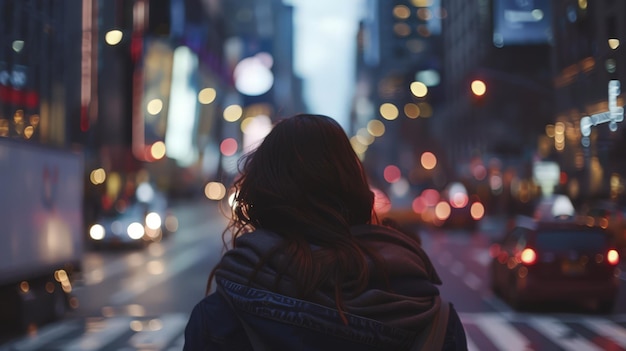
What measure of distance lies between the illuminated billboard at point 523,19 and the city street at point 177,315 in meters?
4.90

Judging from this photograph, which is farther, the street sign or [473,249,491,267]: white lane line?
[473,249,491,267]: white lane line

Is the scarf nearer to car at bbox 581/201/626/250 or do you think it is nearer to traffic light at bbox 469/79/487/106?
car at bbox 581/201/626/250

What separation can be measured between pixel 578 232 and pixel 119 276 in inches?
539

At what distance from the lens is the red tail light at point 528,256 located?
54.5ft

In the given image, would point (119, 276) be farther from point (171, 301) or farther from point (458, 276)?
point (458, 276)

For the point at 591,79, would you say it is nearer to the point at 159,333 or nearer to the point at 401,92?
the point at 159,333

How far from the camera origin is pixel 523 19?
1678 cm

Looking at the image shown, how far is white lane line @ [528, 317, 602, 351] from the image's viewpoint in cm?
1263

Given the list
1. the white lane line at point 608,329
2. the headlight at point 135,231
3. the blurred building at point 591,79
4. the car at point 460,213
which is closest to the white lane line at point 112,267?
the headlight at point 135,231

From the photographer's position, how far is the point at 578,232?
54.4ft

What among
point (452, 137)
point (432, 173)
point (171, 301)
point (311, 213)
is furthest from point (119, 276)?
point (432, 173)

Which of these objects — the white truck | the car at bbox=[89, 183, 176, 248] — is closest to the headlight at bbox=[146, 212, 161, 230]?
the car at bbox=[89, 183, 176, 248]

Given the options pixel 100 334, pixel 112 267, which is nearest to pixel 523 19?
pixel 100 334

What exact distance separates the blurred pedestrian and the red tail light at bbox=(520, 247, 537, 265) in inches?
563
